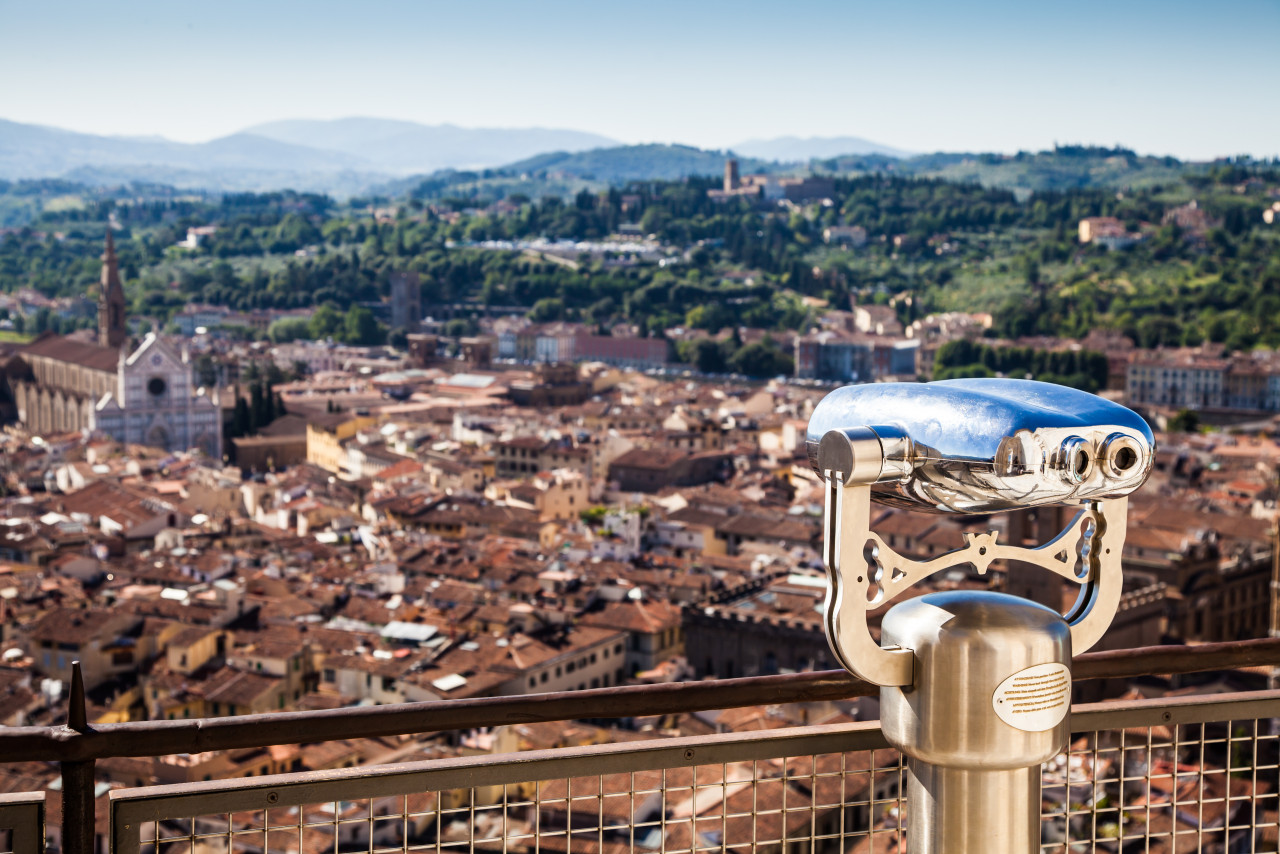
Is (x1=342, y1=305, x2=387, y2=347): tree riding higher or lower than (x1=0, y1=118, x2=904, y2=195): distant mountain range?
lower

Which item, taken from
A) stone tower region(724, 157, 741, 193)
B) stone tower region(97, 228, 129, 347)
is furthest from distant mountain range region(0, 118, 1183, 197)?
stone tower region(97, 228, 129, 347)

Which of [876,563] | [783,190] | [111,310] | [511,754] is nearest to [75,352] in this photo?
[111,310]

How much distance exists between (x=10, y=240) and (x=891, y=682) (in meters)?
57.3

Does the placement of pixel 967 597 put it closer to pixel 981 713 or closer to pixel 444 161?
pixel 981 713

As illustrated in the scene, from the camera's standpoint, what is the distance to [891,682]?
69 centimetres

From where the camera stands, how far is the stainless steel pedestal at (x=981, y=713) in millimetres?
674

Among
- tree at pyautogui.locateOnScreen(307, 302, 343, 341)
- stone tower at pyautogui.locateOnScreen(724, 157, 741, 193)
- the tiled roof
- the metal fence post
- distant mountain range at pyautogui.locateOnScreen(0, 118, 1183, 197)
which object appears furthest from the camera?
distant mountain range at pyautogui.locateOnScreen(0, 118, 1183, 197)

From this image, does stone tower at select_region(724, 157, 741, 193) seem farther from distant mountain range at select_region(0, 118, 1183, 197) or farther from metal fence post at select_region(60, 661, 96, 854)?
metal fence post at select_region(60, 661, 96, 854)

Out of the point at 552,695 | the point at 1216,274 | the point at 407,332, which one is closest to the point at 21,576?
the point at 552,695

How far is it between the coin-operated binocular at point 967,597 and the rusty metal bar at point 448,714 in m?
0.12

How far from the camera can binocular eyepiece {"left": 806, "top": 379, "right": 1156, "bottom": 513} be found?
25.9 inches

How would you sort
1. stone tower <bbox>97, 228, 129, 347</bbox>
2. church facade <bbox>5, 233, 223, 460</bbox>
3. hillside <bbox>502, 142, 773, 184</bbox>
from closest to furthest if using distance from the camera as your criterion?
church facade <bbox>5, 233, 223, 460</bbox> → stone tower <bbox>97, 228, 129, 347</bbox> → hillside <bbox>502, 142, 773, 184</bbox>

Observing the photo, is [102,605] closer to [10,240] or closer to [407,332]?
[407,332]

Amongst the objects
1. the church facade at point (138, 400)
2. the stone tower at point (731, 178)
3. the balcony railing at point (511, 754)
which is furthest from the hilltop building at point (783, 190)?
the balcony railing at point (511, 754)
